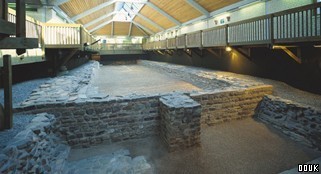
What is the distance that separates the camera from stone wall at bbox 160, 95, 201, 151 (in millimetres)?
4527

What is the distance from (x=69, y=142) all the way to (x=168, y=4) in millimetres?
14907

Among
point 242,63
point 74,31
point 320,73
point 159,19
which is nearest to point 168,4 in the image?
point 159,19

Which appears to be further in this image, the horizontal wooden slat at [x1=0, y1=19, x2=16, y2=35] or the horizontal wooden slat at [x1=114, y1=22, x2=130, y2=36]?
the horizontal wooden slat at [x1=114, y1=22, x2=130, y2=36]

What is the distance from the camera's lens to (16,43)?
10.2 feet

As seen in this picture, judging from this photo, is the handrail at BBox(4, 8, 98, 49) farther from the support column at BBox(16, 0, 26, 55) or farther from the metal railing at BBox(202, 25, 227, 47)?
the metal railing at BBox(202, 25, 227, 47)

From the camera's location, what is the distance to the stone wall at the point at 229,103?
606 cm

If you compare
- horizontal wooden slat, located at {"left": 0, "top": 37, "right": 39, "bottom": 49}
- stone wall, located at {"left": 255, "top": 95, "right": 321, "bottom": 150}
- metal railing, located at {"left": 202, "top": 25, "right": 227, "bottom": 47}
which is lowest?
stone wall, located at {"left": 255, "top": 95, "right": 321, "bottom": 150}

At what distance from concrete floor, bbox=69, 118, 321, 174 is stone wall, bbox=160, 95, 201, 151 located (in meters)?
0.20

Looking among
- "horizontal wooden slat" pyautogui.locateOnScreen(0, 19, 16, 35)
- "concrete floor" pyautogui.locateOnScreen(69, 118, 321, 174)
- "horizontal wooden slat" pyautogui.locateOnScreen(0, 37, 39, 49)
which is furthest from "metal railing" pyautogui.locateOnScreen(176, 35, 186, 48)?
"horizontal wooden slat" pyautogui.locateOnScreen(0, 19, 16, 35)

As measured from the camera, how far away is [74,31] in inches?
336

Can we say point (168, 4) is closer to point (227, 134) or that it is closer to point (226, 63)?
point (226, 63)

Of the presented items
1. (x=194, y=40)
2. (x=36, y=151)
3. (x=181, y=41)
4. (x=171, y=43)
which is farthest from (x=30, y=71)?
(x=171, y=43)

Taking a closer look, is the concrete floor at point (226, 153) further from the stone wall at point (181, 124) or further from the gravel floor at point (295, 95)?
the gravel floor at point (295, 95)

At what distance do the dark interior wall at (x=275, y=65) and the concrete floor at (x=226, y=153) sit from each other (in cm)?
297
